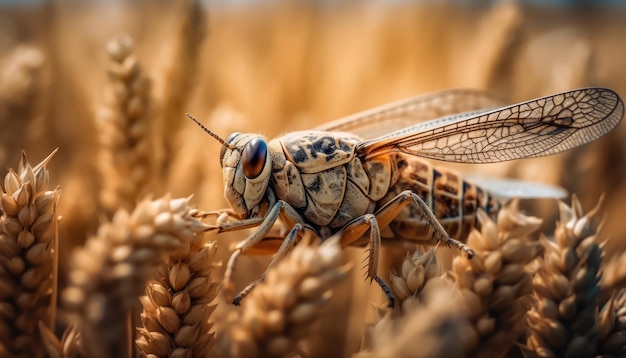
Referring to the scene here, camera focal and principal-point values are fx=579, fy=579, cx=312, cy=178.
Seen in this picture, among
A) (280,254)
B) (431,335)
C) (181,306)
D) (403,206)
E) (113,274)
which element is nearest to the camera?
(431,335)

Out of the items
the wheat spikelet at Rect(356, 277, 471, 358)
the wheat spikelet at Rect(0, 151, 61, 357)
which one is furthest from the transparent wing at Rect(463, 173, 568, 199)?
the wheat spikelet at Rect(0, 151, 61, 357)

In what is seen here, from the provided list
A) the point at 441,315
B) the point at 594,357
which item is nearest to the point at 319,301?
the point at 441,315

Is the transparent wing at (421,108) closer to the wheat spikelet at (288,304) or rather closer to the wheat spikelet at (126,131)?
the wheat spikelet at (126,131)

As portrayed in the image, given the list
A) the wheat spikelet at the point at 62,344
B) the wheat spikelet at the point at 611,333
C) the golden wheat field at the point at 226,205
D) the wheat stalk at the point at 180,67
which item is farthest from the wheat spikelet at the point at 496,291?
the wheat stalk at the point at 180,67

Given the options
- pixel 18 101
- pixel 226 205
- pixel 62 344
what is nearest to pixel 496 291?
pixel 62 344

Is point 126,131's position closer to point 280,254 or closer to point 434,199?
point 280,254

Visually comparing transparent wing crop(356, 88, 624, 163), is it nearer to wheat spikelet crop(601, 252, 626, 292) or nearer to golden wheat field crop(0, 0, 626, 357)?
golden wheat field crop(0, 0, 626, 357)

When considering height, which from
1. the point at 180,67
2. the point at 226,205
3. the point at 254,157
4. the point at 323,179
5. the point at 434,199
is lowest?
the point at 226,205
